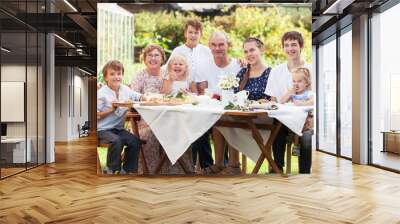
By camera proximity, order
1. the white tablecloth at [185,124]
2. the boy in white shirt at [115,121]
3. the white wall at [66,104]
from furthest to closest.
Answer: the white wall at [66,104] < the boy in white shirt at [115,121] < the white tablecloth at [185,124]

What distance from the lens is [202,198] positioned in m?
4.86

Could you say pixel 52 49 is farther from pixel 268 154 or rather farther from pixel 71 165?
pixel 268 154

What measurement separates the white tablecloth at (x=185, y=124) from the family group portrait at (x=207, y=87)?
0.02m

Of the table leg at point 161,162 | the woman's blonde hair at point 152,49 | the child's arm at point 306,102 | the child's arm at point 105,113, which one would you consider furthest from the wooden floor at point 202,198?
the woman's blonde hair at point 152,49

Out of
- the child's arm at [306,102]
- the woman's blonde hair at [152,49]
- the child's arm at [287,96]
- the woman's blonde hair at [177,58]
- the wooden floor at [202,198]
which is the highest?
the woman's blonde hair at [152,49]

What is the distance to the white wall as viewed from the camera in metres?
15.4

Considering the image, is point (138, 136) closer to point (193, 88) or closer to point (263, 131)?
point (193, 88)

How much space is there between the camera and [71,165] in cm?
796

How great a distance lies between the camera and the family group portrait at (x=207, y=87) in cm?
643

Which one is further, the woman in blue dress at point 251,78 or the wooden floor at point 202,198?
the woman in blue dress at point 251,78

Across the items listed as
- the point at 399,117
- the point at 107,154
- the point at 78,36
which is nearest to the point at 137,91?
the point at 107,154

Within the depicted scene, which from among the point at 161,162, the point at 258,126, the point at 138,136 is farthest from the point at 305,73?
the point at 138,136

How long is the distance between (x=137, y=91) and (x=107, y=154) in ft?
3.52

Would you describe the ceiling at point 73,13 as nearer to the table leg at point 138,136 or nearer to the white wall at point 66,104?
the table leg at point 138,136
